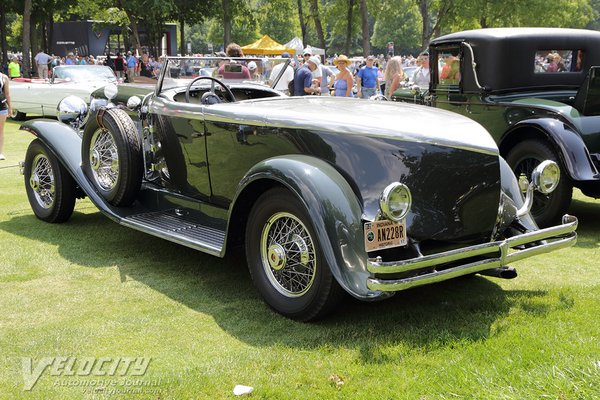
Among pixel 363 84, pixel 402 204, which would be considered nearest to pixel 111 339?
pixel 402 204

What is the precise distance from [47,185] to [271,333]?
365 cm

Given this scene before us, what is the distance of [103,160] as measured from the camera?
5887 millimetres

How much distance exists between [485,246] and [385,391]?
46.7 inches

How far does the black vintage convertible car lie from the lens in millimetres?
3752

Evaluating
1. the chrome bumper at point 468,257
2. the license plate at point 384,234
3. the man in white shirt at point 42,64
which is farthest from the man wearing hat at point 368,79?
the man in white shirt at point 42,64

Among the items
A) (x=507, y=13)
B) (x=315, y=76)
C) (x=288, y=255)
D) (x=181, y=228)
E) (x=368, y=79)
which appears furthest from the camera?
(x=507, y=13)

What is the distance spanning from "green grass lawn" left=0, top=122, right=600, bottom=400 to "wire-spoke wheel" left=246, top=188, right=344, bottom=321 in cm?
15

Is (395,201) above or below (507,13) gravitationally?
below

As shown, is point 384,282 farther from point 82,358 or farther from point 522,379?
point 82,358

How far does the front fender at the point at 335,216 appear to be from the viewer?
3.67 meters

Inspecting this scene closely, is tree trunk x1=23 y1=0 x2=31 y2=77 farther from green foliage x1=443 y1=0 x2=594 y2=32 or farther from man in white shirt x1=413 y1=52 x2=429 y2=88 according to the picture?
green foliage x1=443 y1=0 x2=594 y2=32

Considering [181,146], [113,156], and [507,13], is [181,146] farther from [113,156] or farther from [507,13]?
[507,13]

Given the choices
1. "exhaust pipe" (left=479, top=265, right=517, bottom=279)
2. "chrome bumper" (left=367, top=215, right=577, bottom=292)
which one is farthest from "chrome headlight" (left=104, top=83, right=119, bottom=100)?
"exhaust pipe" (left=479, top=265, right=517, bottom=279)

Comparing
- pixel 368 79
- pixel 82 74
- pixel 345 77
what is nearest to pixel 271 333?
pixel 345 77
